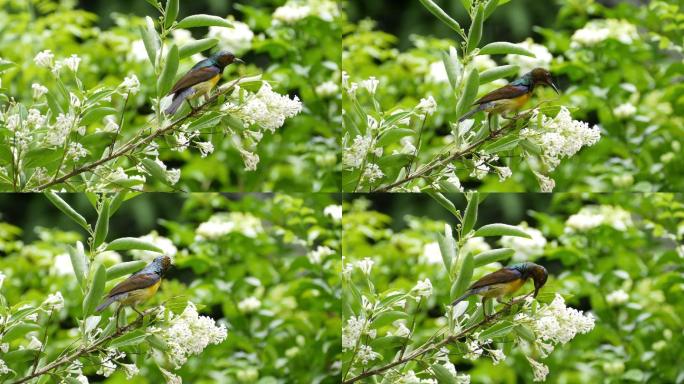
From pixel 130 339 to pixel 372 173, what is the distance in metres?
0.85

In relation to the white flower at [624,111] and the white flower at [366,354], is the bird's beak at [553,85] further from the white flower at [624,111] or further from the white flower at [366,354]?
the white flower at [366,354]

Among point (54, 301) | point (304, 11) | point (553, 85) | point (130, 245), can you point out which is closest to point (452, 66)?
point (553, 85)

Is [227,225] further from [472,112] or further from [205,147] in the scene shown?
[472,112]

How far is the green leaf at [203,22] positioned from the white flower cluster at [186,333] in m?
0.80

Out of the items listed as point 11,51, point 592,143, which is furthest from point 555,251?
point 11,51

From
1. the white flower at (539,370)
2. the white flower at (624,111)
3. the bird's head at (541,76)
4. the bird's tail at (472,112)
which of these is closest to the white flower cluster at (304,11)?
the bird's tail at (472,112)

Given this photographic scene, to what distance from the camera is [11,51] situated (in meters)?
Result: 3.01

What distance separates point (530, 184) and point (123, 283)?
50.4 inches

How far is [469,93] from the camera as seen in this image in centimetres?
299

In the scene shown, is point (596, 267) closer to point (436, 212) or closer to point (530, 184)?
point (530, 184)

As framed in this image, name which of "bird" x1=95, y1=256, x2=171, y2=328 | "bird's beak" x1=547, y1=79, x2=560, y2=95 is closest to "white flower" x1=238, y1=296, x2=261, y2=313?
"bird" x1=95, y1=256, x2=171, y2=328

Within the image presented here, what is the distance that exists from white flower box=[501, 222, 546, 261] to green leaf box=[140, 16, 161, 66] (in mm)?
1227

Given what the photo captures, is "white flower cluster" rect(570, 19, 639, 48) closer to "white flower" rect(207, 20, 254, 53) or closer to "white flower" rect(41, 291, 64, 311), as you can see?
"white flower" rect(207, 20, 254, 53)

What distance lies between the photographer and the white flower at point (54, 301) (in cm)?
292
